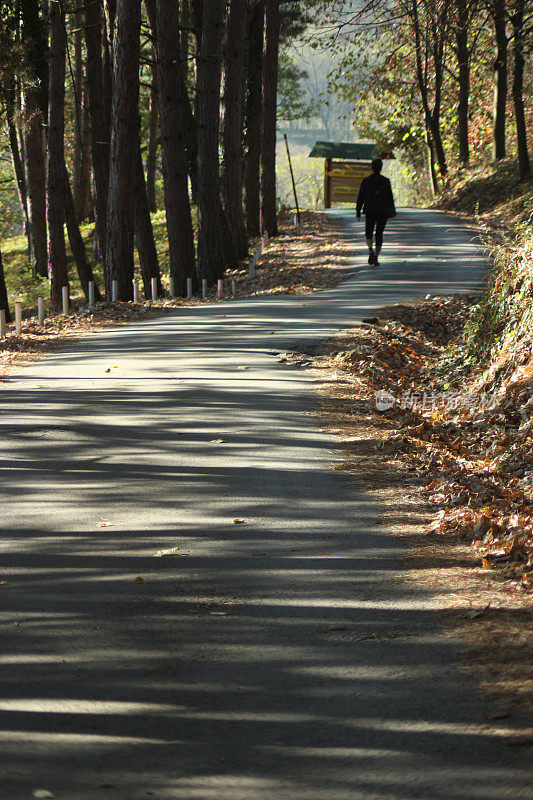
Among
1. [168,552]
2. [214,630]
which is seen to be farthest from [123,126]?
[214,630]

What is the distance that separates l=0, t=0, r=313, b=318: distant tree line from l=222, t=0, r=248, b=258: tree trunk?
3cm

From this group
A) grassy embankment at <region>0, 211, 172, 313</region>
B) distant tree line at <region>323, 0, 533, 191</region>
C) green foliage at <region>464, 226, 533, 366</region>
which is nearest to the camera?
green foliage at <region>464, 226, 533, 366</region>

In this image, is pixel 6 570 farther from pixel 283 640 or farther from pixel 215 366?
pixel 215 366

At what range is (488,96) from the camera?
53.5 metres

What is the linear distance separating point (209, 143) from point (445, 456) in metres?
18.0

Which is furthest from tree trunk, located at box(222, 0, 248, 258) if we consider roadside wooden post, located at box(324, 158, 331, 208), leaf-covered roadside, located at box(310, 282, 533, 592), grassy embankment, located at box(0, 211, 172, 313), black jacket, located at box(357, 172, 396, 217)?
roadside wooden post, located at box(324, 158, 331, 208)

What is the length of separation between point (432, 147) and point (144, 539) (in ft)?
158

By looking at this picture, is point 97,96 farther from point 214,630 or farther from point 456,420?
point 214,630

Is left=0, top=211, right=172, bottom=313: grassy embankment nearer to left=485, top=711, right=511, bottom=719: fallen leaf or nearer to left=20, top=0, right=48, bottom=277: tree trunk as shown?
left=20, top=0, right=48, bottom=277: tree trunk

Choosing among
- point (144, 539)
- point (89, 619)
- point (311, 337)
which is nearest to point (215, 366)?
point (311, 337)

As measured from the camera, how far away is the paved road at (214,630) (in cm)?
347

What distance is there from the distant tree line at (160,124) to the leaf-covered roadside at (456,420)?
29.4ft

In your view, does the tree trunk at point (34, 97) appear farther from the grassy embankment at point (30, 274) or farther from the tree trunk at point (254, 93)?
the tree trunk at point (254, 93)

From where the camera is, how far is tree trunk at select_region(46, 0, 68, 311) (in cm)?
2466
